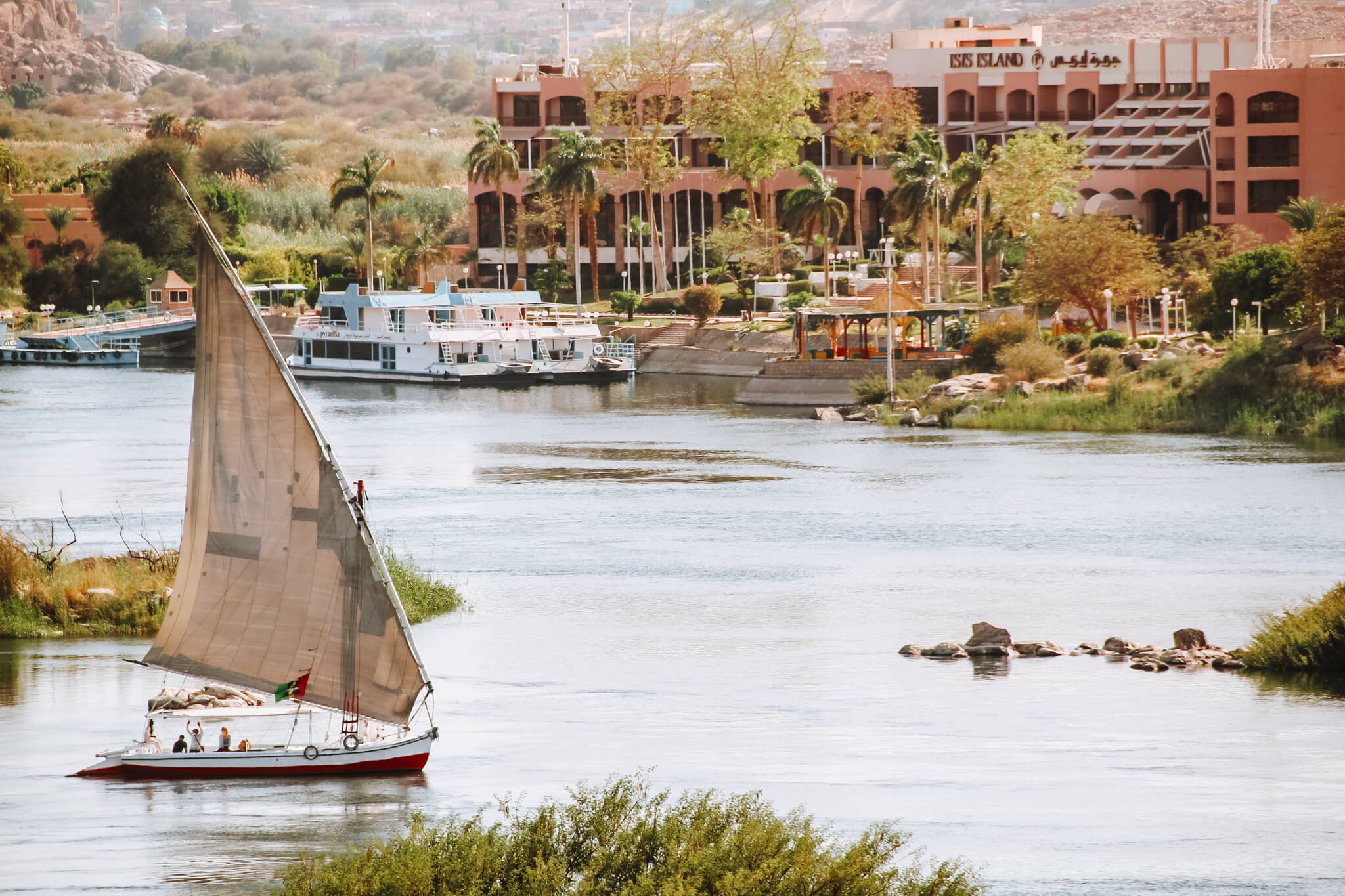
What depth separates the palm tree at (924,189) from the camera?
263ft

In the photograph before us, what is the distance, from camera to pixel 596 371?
88.4 metres

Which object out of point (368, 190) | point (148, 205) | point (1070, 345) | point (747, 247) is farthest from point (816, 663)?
point (148, 205)

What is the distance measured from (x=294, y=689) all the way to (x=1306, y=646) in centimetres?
1554

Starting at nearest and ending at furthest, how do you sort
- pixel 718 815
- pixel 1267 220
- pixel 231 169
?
pixel 718 815 → pixel 1267 220 → pixel 231 169

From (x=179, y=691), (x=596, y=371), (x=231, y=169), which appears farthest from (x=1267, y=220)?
(x=231, y=169)

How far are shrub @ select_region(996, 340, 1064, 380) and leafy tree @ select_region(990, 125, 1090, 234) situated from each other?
1699cm

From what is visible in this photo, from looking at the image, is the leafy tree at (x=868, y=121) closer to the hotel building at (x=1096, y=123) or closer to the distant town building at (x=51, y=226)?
the hotel building at (x=1096, y=123)

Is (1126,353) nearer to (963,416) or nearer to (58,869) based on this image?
(963,416)

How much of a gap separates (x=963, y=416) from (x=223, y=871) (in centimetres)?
4709

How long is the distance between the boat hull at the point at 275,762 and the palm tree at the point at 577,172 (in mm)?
76357

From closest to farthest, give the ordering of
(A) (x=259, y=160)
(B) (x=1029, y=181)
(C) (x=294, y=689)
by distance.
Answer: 1. (C) (x=294, y=689)
2. (B) (x=1029, y=181)
3. (A) (x=259, y=160)

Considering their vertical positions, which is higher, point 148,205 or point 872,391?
point 148,205

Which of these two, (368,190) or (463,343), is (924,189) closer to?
(463,343)

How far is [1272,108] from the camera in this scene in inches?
3342
